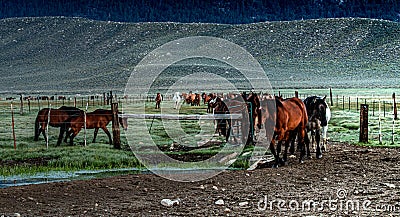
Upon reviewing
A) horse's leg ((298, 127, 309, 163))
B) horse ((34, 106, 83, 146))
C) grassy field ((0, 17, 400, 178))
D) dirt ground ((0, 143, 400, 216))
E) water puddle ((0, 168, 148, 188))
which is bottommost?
water puddle ((0, 168, 148, 188))

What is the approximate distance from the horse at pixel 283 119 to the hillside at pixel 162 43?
83700mm

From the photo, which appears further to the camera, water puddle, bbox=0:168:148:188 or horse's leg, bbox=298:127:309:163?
horse's leg, bbox=298:127:309:163

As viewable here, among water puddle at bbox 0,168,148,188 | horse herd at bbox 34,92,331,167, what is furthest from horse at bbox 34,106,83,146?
water puddle at bbox 0,168,148,188

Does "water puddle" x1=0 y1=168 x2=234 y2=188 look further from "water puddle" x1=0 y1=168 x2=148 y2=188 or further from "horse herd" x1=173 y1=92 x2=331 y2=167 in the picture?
"horse herd" x1=173 y1=92 x2=331 y2=167

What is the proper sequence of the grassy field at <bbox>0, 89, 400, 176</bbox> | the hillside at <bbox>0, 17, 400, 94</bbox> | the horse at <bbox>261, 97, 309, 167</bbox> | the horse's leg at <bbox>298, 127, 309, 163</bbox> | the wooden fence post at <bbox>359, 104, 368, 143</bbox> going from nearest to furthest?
the horse at <bbox>261, 97, 309, 167</bbox> < the horse's leg at <bbox>298, 127, 309, 163</bbox> < the grassy field at <bbox>0, 89, 400, 176</bbox> < the wooden fence post at <bbox>359, 104, 368, 143</bbox> < the hillside at <bbox>0, 17, 400, 94</bbox>

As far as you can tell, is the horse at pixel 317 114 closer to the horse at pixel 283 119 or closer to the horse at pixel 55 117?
the horse at pixel 283 119

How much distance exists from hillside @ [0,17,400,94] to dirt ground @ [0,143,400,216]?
86342 mm

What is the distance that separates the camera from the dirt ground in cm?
820

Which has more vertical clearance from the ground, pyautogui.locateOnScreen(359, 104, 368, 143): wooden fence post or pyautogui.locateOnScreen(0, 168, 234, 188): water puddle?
pyautogui.locateOnScreen(359, 104, 368, 143): wooden fence post

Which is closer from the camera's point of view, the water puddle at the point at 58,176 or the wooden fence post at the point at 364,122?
the water puddle at the point at 58,176

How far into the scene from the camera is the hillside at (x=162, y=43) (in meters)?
110

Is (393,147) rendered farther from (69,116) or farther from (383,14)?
(383,14)

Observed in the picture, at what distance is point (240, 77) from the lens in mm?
108938

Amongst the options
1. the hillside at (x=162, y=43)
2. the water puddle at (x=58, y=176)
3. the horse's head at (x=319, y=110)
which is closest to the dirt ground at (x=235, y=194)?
the water puddle at (x=58, y=176)
